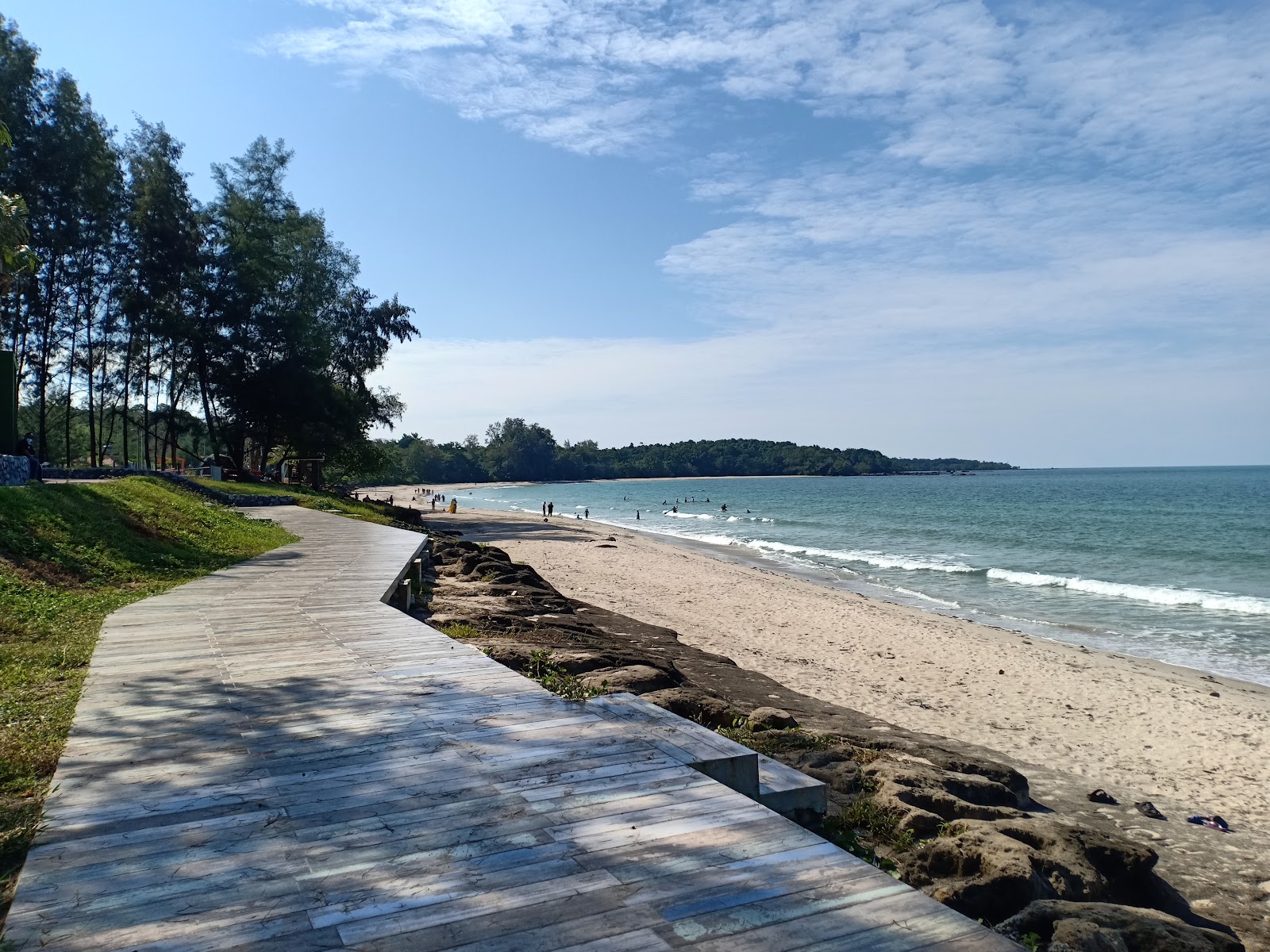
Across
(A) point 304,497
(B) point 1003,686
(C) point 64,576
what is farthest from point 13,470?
(B) point 1003,686

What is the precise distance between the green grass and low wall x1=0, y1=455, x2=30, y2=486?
9452 millimetres

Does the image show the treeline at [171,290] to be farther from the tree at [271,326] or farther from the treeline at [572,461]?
the treeline at [572,461]

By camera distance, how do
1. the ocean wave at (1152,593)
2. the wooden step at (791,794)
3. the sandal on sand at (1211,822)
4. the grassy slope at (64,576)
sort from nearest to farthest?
the wooden step at (791,794) < the grassy slope at (64,576) < the sandal on sand at (1211,822) < the ocean wave at (1152,593)

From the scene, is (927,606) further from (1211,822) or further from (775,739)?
(775,739)

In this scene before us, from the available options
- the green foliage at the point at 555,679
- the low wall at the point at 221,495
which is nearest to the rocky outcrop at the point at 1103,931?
the green foliage at the point at 555,679

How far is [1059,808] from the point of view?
725cm

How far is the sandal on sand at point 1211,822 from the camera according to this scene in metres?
7.37

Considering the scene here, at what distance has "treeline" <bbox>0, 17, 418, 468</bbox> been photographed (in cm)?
2708

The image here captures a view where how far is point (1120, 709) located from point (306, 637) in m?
10.7

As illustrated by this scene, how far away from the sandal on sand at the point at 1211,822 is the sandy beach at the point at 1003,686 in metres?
0.41

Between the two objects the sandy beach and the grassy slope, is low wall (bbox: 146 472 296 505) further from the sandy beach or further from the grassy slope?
the sandy beach

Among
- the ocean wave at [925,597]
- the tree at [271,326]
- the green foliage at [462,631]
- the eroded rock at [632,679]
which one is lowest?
the ocean wave at [925,597]

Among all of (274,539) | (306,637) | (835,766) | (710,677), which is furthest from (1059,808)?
(274,539)

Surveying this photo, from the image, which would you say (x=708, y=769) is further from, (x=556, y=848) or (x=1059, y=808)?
(x=1059, y=808)
